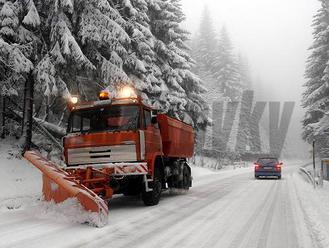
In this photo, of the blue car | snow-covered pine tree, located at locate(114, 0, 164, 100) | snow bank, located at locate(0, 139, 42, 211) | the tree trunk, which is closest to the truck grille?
snow bank, located at locate(0, 139, 42, 211)

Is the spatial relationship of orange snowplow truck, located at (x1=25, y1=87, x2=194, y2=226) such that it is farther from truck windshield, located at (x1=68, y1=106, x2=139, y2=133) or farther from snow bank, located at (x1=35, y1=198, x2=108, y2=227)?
snow bank, located at (x1=35, y1=198, x2=108, y2=227)

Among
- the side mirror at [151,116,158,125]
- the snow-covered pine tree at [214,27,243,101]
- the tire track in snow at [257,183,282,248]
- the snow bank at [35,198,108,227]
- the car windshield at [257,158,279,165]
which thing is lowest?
the tire track in snow at [257,183,282,248]

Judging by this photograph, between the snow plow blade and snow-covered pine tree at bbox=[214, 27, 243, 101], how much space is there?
55.4m

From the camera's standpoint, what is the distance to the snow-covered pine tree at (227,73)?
65.7 meters

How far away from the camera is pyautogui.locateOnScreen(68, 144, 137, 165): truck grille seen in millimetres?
11727

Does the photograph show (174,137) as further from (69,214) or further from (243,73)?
(243,73)

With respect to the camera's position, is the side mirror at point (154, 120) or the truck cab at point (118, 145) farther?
the side mirror at point (154, 120)

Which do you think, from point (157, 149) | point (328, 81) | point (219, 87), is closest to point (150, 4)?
point (157, 149)

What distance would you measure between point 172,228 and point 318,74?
111 ft

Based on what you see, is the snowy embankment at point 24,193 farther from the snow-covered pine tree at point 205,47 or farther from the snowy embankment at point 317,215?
the snow-covered pine tree at point 205,47

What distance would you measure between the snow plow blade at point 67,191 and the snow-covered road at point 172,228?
0.35m

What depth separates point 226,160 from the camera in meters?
55.2

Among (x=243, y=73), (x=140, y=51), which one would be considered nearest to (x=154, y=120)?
(x=140, y=51)

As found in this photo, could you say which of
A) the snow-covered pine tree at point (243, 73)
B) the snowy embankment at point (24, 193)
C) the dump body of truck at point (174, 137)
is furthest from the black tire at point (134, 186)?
the snow-covered pine tree at point (243, 73)
